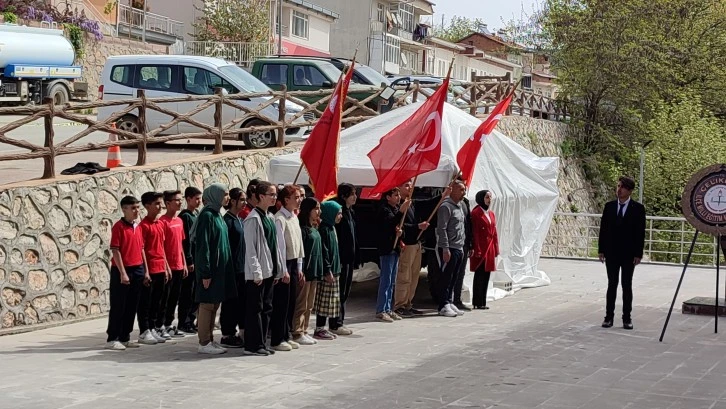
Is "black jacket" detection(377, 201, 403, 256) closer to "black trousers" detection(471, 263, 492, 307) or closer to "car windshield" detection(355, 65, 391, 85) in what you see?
"black trousers" detection(471, 263, 492, 307)

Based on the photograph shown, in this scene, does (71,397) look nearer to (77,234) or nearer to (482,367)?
(482,367)

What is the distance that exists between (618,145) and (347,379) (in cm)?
3301

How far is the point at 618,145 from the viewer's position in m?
41.3

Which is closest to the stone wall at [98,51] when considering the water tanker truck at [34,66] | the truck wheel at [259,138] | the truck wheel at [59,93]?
the water tanker truck at [34,66]

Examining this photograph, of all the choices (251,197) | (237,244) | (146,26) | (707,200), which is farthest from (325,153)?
(146,26)

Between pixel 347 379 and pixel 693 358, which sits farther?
pixel 693 358

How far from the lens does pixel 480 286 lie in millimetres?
15633

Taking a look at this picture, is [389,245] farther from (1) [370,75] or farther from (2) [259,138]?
(1) [370,75]

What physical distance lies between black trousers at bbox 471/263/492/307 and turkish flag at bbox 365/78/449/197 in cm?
241

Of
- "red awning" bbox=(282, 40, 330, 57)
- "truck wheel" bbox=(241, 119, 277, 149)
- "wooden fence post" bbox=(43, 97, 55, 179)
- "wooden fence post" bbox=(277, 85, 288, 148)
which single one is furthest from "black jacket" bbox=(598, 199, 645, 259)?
"red awning" bbox=(282, 40, 330, 57)

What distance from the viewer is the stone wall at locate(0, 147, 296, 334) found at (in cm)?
1258

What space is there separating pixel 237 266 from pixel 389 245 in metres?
3.04

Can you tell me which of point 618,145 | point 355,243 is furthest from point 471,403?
point 618,145

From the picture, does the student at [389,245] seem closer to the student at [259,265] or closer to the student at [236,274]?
the student at [236,274]
